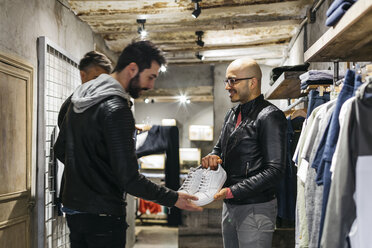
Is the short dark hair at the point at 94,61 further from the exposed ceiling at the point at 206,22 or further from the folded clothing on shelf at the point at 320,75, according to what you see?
the folded clothing on shelf at the point at 320,75

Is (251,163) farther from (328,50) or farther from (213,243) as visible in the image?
(213,243)

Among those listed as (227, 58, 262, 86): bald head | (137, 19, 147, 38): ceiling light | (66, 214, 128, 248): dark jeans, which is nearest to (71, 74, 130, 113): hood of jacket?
(66, 214, 128, 248): dark jeans

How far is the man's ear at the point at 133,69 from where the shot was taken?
1.56 metres

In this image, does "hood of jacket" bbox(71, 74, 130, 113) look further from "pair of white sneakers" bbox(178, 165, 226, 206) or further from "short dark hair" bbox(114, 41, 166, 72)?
"pair of white sneakers" bbox(178, 165, 226, 206)

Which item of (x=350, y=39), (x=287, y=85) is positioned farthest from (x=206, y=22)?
(x=350, y=39)

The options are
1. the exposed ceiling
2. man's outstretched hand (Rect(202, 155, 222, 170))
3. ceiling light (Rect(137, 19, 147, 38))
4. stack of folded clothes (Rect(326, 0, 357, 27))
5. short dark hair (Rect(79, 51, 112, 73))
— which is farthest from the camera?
ceiling light (Rect(137, 19, 147, 38))

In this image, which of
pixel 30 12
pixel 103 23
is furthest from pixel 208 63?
pixel 30 12

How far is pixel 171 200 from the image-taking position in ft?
5.03

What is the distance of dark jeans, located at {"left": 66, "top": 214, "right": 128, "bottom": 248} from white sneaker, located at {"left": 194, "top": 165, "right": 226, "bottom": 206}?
452 mm

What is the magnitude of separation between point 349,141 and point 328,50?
629 millimetres

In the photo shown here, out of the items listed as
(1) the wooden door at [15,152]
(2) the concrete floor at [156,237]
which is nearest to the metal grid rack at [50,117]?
(1) the wooden door at [15,152]

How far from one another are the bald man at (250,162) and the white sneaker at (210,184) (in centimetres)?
4

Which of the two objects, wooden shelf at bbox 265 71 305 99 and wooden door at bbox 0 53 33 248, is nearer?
wooden door at bbox 0 53 33 248

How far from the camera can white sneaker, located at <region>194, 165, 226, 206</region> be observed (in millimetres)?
1763
